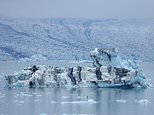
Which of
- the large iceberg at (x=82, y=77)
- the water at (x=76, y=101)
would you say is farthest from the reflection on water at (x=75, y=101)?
the large iceberg at (x=82, y=77)

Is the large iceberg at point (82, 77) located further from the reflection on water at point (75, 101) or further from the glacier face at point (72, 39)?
the glacier face at point (72, 39)

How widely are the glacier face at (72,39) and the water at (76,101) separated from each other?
189 feet

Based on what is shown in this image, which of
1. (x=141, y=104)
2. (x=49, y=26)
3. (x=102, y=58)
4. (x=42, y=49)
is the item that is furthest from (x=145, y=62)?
(x=141, y=104)

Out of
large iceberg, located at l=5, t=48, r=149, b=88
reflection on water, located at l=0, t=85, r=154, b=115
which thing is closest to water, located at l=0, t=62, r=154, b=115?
reflection on water, located at l=0, t=85, r=154, b=115

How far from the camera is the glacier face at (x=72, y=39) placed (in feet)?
345

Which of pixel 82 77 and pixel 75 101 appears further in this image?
pixel 82 77

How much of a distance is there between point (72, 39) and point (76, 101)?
85794 mm

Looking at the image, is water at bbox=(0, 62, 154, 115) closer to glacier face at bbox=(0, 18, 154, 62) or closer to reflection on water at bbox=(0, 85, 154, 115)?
reflection on water at bbox=(0, 85, 154, 115)

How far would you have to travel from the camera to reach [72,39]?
122000 mm

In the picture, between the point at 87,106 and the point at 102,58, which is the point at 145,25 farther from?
the point at 87,106

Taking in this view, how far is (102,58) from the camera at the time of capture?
43.9 m

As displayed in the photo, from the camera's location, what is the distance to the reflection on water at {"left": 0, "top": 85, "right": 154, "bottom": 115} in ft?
108

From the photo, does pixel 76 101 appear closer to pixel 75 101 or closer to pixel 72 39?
pixel 75 101

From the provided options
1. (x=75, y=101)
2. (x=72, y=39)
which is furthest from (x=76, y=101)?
(x=72, y=39)
